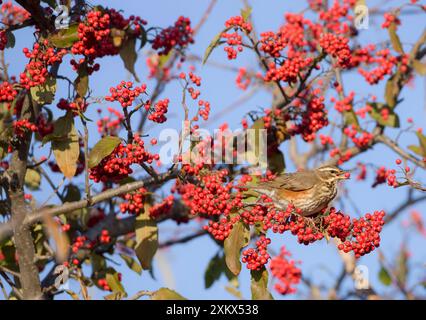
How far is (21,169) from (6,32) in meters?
1.12

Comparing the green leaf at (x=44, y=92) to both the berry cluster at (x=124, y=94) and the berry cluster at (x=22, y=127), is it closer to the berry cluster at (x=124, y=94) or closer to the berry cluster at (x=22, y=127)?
the berry cluster at (x=22, y=127)

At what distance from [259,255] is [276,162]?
5.77 ft

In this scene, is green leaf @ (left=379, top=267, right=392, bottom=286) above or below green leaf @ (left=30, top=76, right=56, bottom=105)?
below

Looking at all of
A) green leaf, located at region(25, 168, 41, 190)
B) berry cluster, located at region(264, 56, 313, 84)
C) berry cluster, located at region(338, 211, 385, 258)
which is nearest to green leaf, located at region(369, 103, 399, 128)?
berry cluster, located at region(264, 56, 313, 84)

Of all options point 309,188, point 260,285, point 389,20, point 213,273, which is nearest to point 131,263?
point 213,273

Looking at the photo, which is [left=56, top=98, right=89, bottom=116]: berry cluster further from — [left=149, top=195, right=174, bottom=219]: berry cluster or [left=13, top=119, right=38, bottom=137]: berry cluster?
[left=149, top=195, right=174, bottom=219]: berry cluster

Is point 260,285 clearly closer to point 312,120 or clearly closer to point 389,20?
point 312,120

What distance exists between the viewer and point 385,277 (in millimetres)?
7465

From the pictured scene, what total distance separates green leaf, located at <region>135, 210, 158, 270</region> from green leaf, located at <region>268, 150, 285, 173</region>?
1202 mm

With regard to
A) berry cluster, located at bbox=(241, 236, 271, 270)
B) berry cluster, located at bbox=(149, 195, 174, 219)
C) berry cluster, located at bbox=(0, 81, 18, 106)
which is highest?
berry cluster, located at bbox=(0, 81, 18, 106)

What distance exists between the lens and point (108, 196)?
19.1ft

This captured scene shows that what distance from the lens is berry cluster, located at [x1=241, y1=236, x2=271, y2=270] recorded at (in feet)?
17.7
